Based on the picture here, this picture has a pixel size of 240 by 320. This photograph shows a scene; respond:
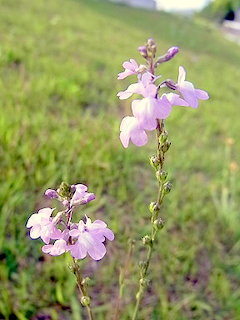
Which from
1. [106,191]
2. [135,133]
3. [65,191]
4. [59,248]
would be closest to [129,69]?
[135,133]

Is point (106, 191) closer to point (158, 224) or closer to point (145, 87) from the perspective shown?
point (158, 224)

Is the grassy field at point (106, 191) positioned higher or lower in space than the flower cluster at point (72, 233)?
lower

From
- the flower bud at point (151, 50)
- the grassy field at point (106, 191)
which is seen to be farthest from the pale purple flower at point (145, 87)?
the grassy field at point (106, 191)

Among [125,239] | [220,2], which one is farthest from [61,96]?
[220,2]

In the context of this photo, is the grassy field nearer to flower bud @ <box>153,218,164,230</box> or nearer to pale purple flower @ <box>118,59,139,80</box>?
flower bud @ <box>153,218,164,230</box>

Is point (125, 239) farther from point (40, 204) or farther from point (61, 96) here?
point (61, 96)

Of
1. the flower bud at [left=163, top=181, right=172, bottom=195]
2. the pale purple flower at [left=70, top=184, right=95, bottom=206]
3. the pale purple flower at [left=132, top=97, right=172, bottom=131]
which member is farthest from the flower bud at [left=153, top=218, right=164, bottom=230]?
the pale purple flower at [left=132, top=97, right=172, bottom=131]

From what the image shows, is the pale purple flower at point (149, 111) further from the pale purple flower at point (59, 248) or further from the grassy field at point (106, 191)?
the grassy field at point (106, 191)

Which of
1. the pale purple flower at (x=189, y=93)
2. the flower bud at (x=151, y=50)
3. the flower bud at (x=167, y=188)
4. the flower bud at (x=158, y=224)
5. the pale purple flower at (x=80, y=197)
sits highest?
the flower bud at (x=151, y=50)
